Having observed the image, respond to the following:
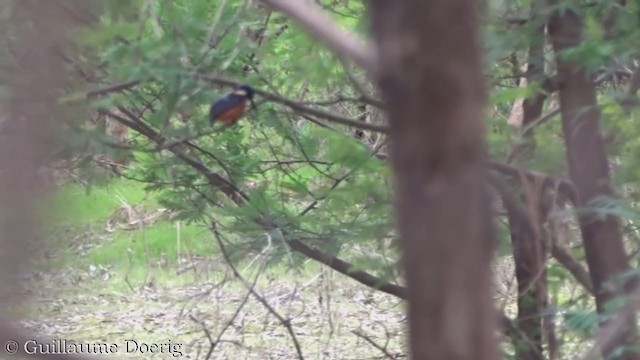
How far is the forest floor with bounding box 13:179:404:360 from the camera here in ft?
15.4

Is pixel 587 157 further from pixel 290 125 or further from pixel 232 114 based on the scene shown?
pixel 290 125

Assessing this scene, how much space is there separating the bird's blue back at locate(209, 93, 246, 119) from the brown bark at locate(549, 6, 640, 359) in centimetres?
95

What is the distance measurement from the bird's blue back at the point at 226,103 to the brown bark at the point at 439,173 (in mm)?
2217

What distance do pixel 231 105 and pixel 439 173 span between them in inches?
90.2

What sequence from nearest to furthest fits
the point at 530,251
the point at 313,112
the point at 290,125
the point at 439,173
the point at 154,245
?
the point at 439,173 → the point at 313,112 → the point at 530,251 → the point at 290,125 → the point at 154,245

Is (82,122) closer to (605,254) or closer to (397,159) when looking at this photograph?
(605,254)

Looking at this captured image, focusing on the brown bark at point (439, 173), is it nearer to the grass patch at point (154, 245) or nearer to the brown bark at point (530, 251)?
the brown bark at point (530, 251)

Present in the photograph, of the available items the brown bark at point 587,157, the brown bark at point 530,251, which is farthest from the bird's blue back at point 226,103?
the brown bark at point 587,157

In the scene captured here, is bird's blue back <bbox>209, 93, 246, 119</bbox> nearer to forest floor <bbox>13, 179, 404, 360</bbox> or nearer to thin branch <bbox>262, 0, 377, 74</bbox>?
forest floor <bbox>13, 179, 404, 360</bbox>

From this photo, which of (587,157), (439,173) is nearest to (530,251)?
(587,157)

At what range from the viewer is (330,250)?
3.61 metres

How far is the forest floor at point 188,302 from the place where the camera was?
4691 mm

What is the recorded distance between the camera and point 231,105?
3.00 m

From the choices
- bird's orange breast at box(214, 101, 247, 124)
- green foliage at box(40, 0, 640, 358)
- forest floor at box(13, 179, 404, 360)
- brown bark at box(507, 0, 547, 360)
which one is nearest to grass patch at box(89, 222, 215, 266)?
forest floor at box(13, 179, 404, 360)
